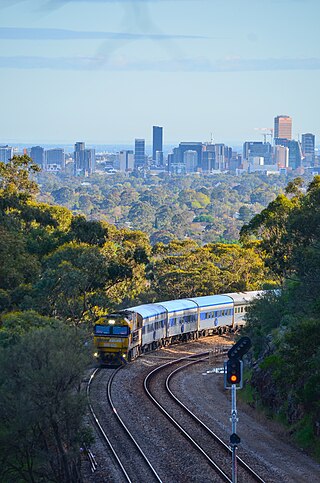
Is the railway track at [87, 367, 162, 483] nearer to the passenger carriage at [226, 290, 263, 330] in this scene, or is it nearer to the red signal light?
the red signal light

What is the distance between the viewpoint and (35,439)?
82.0 ft

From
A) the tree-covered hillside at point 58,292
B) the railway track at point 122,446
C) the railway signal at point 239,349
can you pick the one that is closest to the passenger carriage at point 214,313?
the tree-covered hillside at point 58,292

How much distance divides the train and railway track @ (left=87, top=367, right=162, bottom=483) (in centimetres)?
695

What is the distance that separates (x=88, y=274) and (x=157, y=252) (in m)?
31.5

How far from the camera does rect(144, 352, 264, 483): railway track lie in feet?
85.0

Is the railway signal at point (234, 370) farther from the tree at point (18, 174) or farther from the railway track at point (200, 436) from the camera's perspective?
the tree at point (18, 174)

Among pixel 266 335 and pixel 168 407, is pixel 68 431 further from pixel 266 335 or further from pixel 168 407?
pixel 266 335

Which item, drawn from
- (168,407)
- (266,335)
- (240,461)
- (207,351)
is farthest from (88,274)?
(240,461)

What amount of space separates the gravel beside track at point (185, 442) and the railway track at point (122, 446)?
213mm

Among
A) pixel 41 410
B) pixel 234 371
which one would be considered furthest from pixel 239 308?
pixel 234 371

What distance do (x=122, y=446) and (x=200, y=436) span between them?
267cm

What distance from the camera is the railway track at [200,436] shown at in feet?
85.0

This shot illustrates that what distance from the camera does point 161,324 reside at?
164 ft

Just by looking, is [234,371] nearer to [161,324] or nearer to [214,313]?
[161,324]
